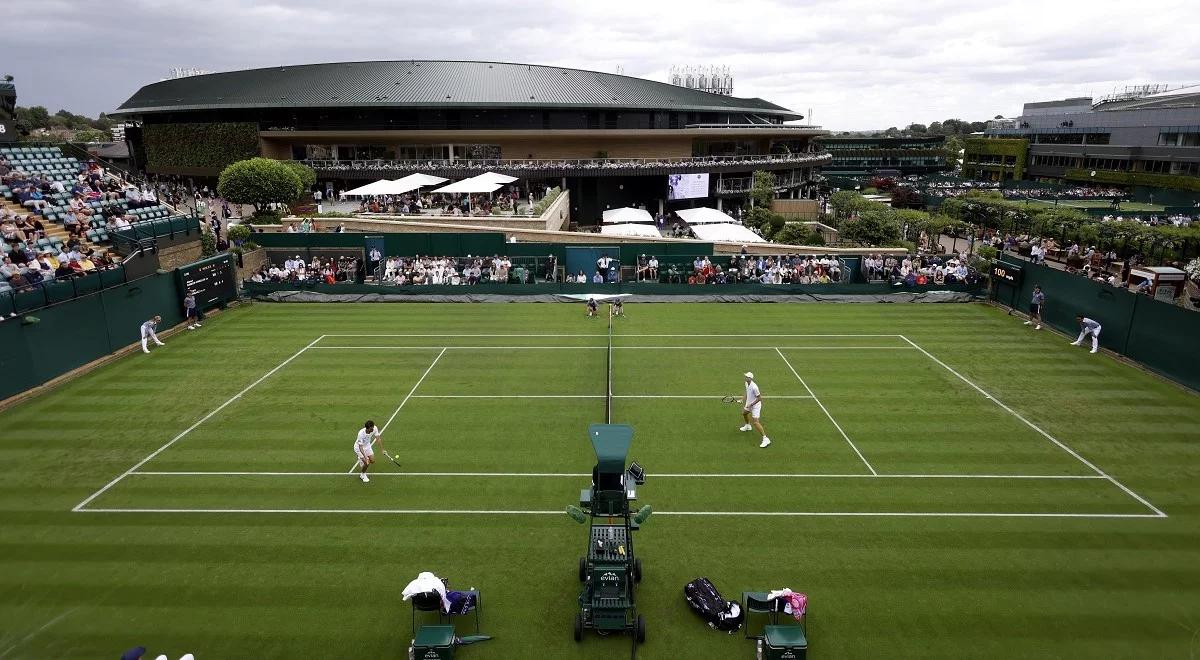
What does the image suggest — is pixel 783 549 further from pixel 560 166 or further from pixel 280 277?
pixel 560 166

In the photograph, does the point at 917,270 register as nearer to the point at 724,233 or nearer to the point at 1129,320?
the point at 724,233

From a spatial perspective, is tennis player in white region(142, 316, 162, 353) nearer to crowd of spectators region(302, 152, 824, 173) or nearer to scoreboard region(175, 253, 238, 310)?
scoreboard region(175, 253, 238, 310)

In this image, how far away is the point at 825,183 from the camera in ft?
290

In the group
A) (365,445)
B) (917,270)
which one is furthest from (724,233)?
(365,445)

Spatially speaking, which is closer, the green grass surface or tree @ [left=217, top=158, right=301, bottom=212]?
tree @ [left=217, top=158, right=301, bottom=212]

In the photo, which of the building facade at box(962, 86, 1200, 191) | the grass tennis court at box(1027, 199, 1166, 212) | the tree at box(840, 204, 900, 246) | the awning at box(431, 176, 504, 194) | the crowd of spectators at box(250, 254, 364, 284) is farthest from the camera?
the building facade at box(962, 86, 1200, 191)

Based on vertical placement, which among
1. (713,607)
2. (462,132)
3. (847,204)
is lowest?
(713,607)

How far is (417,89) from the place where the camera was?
62.9 m

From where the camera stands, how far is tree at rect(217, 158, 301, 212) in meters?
37.8

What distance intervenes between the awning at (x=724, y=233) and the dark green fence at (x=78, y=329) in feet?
80.3

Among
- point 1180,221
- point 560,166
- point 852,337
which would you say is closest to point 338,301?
point 852,337

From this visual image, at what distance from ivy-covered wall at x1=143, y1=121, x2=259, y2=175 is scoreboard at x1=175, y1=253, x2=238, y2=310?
119 ft

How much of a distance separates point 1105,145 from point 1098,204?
104 feet

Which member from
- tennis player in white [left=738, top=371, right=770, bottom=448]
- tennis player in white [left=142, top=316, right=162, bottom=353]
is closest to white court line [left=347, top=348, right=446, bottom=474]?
tennis player in white [left=738, top=371, right=770, bottom=448]
